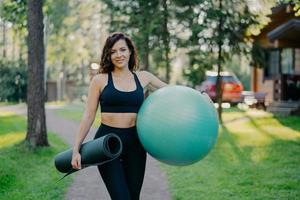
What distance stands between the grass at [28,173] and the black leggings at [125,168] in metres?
2.94

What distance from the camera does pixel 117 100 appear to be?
4.09 m

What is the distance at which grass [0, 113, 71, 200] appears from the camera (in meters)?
7.17

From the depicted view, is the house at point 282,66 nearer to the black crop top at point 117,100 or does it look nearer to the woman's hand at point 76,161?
the black crop top at point 117,100

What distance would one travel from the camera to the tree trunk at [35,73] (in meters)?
11.0

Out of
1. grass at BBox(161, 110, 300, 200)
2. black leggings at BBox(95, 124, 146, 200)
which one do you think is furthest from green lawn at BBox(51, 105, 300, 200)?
black leggings at BBox(95, 124, 146, 200)

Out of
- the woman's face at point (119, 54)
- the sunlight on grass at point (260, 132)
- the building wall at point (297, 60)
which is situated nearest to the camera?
the woman's face at point (119, 54)

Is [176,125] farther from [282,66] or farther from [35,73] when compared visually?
[282,66]

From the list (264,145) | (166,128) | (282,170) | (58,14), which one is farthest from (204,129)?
(58,14)

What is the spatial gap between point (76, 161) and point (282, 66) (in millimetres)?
22480

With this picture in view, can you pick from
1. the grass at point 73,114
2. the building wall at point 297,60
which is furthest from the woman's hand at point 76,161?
the building wall at point 297,60

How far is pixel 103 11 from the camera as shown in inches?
802

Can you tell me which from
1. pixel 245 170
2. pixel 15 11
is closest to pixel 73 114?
pixel 15 11

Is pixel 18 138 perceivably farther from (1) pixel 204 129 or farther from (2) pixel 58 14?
(2) pixel 58 14

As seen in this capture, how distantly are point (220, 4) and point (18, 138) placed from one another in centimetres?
789
